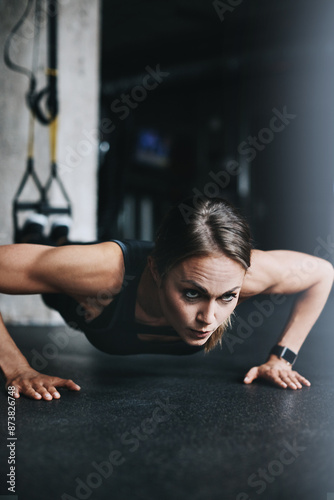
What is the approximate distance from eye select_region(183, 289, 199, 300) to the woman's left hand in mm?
583

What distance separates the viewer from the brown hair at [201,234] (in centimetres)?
144

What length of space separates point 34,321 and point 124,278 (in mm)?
2109

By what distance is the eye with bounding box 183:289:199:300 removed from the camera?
1.46m

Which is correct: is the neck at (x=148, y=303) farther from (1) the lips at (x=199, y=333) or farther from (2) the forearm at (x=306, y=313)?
(2) the forearm at (x=306, y=313)

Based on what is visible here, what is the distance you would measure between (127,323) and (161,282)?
0.22m

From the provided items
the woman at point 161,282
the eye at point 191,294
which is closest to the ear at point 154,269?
the woman at point 161,282

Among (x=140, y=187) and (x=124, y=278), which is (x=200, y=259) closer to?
(x=124, y=278)

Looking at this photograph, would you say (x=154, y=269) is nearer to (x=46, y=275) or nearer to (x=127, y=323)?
(x=127, y=323)

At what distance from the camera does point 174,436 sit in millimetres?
1290

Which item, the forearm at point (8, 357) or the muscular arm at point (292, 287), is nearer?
the forearm at point (8, 357)

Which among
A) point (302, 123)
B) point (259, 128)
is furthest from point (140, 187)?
point (302, 123)

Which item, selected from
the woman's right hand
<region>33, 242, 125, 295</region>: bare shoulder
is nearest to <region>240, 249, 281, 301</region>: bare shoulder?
<region>33, 242, 125, 295</region>: bare shoulder

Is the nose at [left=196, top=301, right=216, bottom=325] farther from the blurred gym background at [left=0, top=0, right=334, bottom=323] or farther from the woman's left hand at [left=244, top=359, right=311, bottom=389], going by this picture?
the blurred gym background at [left=0, top=0, right=334, bottom=323]

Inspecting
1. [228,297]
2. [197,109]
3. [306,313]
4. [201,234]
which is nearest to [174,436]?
[228,297]
